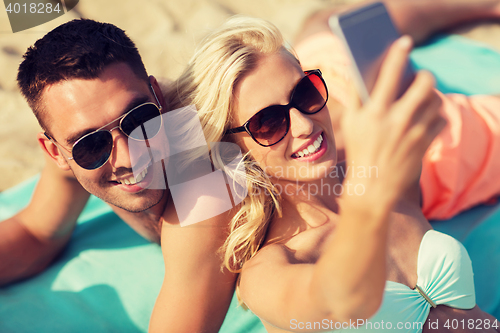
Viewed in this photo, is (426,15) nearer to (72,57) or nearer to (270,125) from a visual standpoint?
(270,125)

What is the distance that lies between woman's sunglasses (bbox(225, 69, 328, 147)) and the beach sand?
194 centimetres

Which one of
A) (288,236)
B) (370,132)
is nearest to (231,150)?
(288,236)

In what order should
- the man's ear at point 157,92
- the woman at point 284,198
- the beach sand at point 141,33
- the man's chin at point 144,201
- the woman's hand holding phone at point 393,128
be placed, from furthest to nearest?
the beach sand at point 141,33, the man's ear at point 157,92, the man's chin at point 144,201, the woman at point 284,198, the woman's hand holding phone at point 393,128

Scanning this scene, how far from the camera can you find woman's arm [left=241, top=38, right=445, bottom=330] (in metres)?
0.76

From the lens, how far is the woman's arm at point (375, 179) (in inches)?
29.8

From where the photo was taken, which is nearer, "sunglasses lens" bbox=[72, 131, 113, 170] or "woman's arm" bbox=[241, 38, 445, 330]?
"woman's arm" bbox=[241, 38, 445, 330]

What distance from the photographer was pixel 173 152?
1818mm

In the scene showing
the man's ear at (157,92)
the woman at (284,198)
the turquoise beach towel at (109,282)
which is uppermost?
the man's ear at (157,92)

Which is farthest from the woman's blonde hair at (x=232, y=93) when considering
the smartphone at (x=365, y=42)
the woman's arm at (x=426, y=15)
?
the woman's arm at (x=426, y=15)

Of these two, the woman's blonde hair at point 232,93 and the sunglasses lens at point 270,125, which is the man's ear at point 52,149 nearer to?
the woman's blonde hair at point 232,93

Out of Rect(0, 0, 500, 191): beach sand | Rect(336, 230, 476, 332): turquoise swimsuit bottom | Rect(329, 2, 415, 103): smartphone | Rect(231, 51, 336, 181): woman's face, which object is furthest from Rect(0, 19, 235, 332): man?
Rect(0, 0, 500, 191): beach sand

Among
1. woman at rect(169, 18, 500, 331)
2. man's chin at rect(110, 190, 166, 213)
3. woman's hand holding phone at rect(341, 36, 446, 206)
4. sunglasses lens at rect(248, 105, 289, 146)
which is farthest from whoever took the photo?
man's chin at rect(110, 190, 166, 213)

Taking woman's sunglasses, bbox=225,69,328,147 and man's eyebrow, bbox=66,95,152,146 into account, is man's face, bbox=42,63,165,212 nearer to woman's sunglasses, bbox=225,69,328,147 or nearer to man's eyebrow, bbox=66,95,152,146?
man's eyebrow, bbox=66,95,152,146

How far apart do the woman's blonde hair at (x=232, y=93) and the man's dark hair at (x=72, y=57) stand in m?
0.28
